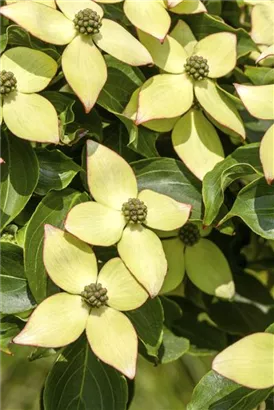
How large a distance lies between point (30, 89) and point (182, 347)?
0.37 meters

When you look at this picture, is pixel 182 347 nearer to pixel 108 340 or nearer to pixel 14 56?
pixel 108 340

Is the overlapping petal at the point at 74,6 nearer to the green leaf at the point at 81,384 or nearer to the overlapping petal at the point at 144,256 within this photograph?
the overlapping petal at the point at 144,256

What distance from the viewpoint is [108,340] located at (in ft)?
2.72

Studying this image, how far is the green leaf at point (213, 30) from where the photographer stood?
3.26 ft

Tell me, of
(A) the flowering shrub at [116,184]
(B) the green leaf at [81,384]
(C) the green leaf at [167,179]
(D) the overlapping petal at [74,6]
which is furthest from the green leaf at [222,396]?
(D) the overlapping petal at [74,6]

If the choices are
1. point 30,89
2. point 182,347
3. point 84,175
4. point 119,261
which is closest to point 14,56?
point 30,89

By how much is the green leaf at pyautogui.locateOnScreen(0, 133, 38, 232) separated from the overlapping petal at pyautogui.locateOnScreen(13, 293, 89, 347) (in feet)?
0.37

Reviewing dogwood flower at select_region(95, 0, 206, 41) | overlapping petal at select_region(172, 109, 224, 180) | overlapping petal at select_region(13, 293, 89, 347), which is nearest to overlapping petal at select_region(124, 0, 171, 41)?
dogwood flower at select_region(95, 0, 206, 41)

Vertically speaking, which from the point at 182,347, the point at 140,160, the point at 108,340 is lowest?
the point at 182,347

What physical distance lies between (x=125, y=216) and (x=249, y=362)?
21 cm

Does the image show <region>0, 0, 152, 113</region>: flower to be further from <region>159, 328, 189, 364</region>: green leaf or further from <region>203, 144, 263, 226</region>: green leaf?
<region>159, 328, 189, 364</region>: green leaf

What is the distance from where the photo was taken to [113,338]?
828 millimetres

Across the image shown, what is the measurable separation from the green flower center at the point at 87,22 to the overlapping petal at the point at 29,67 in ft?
0.16

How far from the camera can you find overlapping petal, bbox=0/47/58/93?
892 millimetres
